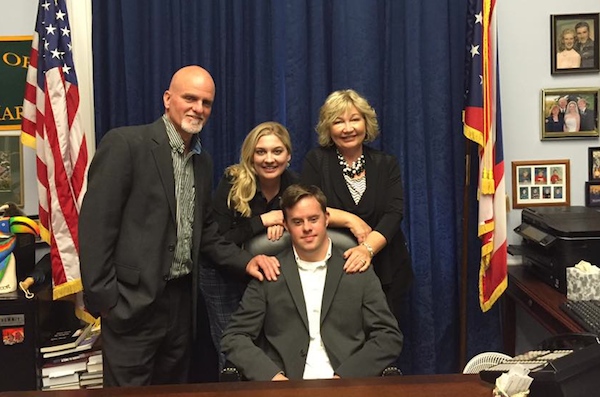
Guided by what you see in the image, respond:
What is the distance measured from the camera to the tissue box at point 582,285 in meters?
2.46

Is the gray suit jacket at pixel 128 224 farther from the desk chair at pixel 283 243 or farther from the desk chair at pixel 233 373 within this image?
the desk chair at pixel 233 373

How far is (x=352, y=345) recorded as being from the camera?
2.14m

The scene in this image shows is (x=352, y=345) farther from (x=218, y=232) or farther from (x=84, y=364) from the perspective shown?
(x=84, y=364)

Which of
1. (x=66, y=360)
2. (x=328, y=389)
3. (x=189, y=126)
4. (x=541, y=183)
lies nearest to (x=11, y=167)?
(x=66, y=360)

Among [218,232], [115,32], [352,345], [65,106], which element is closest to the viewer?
[352,345]

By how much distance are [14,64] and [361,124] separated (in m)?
1.87

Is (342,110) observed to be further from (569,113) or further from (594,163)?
(594,163)

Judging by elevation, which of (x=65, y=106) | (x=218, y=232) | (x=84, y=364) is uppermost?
(x=65, y=106)

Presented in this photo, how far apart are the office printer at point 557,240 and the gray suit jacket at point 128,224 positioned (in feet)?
5.53

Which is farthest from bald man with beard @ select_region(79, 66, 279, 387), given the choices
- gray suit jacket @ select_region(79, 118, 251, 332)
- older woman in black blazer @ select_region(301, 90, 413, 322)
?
older woman in black blazer @ select_region(301, 90, 413, 322)

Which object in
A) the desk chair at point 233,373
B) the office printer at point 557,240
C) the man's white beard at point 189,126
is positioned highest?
the man's white beard at point 189,126

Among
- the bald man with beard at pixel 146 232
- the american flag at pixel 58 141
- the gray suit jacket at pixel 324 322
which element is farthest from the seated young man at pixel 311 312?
the american flag at pixel 58 141

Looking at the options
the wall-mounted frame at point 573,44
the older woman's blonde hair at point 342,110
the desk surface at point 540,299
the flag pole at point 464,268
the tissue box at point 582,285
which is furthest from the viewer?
the wall-mounted frame at point 573,44

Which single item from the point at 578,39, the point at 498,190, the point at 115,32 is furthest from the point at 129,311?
the point at 578,39
